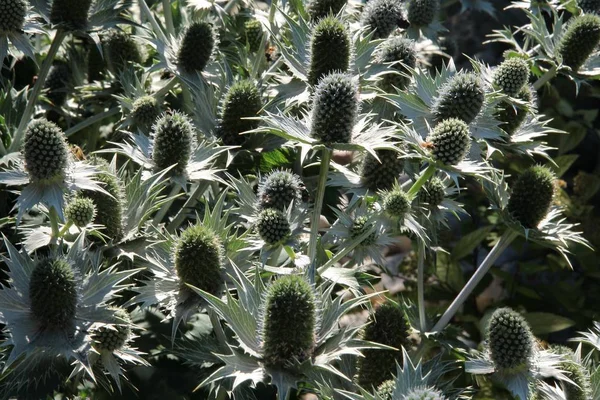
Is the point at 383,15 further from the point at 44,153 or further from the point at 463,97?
the point at 44,153

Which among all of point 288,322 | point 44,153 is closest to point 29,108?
point 44,153

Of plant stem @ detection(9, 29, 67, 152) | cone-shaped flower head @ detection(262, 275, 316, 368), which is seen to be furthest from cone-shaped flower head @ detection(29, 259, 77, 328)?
plant stem @ detection(9, 29, 67, 152)

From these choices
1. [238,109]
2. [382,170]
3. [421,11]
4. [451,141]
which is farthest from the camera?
[421,11]

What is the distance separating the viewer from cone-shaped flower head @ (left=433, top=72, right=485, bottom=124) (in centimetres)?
237

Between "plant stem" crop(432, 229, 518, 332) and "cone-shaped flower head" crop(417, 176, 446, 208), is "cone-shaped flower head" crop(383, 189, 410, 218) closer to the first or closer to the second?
"cone-shaped flower head" crop(417, 176, 446, 208)

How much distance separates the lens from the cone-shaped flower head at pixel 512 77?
2594mm

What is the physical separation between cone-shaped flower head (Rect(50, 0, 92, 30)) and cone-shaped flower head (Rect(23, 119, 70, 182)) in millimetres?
694

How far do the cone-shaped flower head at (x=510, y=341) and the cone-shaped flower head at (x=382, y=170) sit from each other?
1.77 ft

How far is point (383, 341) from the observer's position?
7.77ft

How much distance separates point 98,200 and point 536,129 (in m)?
1.51

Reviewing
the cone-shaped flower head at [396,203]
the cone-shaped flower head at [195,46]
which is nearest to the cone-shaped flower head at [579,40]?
the cone-shaped flower head at [396,203]

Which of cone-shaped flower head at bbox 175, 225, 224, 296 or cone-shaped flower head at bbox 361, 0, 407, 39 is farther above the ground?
cone-shaped flower head at bbox 361, 0, 407, 39

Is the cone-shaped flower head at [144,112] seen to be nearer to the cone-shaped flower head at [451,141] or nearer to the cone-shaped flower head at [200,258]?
the cone-shaped flower head at [200,258]

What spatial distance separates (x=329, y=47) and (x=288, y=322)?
3.24ft
